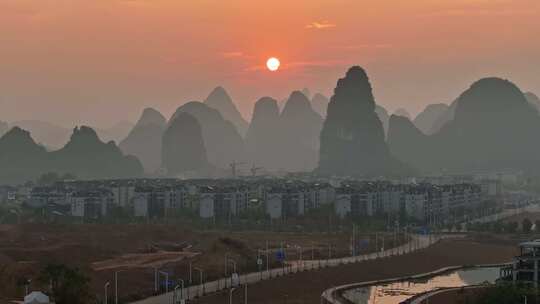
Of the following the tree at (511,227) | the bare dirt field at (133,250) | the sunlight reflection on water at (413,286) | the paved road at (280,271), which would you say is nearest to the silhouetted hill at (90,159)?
the bare dirt field at (133,250)

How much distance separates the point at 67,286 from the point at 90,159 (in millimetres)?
130185

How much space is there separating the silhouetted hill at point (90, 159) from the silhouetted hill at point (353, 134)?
101 feet

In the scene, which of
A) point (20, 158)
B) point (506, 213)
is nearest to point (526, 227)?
point (506, 213)

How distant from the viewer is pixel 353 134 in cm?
16288

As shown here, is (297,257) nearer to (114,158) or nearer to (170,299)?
(170,299)

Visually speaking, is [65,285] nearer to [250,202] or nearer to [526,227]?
[526,227]

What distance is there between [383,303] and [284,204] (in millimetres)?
42175

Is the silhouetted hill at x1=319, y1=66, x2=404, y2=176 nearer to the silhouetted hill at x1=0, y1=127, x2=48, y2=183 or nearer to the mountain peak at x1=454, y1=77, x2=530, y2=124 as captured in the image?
A: the mountain peak at x1=454, y1=77, x2=530, y2=124

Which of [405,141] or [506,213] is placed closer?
[506,213]

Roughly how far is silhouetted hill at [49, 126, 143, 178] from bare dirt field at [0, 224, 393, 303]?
85.5 metres

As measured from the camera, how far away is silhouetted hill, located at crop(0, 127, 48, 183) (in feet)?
517

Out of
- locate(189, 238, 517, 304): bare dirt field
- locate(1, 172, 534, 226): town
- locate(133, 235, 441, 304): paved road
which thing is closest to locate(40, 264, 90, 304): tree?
locate(133, 235, 441, 304): paved road

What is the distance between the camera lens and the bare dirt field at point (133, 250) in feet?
167

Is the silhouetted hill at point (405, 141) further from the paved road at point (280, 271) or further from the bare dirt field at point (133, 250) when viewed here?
the paved road at point (280, 271)
